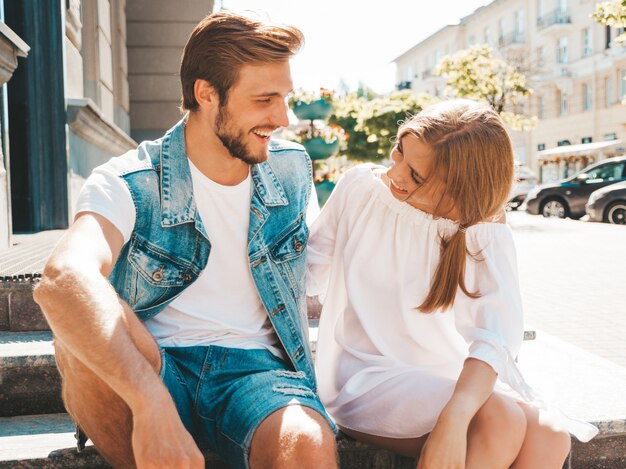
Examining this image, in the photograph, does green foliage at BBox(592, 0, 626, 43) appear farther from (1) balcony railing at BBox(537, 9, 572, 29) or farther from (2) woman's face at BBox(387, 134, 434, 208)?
(1) balcony railing at BBox(537, 9, 572, 29)

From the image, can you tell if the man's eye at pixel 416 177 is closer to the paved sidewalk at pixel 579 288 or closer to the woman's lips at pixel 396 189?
the woman's lips at pixel 396 189

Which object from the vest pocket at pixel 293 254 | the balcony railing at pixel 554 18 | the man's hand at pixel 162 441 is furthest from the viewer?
the balcony railing at pixel 554 18

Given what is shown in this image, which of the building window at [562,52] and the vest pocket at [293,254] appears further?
the building window at [562,52]

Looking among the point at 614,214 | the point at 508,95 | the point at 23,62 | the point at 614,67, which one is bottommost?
the point at 614,214

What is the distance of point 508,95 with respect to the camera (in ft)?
84.2

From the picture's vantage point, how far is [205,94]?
2.40 m

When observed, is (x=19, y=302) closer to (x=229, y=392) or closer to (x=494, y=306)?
(x=229, y=392)

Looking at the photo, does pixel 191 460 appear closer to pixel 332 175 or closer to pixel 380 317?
pixel 380 317

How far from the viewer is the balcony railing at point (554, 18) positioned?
1618 inches

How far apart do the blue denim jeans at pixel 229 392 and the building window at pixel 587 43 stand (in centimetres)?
4202

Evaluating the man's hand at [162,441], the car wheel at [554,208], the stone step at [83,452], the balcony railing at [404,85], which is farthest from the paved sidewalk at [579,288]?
the balcony railing at [404,85]

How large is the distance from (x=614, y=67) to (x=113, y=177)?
130ft

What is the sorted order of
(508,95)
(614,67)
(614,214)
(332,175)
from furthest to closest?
(614,67) < (508,95) < (614,214) < (332,175)

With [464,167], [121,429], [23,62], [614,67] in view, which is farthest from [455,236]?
[614,67]
